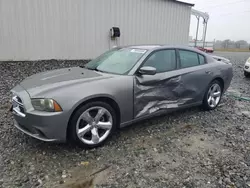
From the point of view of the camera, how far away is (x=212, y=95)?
4605 millimetres

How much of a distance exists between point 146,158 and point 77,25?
7.67 meters

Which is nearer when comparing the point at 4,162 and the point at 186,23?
the point at 4,162

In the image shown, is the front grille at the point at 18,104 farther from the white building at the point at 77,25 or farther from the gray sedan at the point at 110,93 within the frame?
the white building at the point at 77,25

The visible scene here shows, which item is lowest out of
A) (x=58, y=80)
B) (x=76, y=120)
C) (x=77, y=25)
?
(x=76, y=120)

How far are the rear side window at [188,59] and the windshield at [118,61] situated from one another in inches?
33.3

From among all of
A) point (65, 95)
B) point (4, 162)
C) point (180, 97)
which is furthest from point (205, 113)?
point (4, 162)

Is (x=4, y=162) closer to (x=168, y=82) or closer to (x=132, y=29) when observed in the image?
(x=168, y=82)

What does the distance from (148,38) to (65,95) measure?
30.0ft

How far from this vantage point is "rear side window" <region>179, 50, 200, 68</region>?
3.98m

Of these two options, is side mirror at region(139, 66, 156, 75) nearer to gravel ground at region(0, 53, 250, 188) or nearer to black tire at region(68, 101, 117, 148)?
black tire at region(68, 101, 117, 148)

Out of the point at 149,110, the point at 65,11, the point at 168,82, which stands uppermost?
the point at 65,11

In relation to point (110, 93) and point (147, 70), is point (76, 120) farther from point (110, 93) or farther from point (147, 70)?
point (147, 70)

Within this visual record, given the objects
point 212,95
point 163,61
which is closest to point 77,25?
point 163,61

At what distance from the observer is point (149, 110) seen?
3.48m
